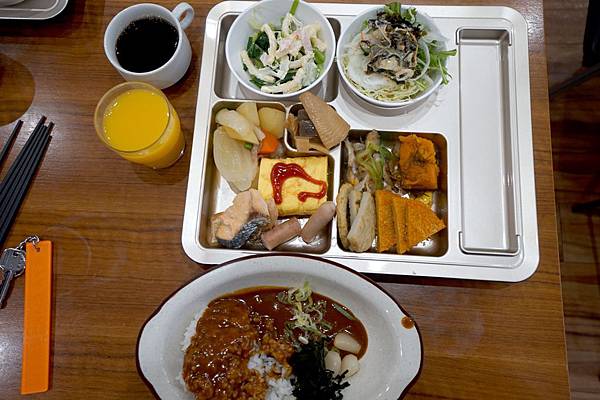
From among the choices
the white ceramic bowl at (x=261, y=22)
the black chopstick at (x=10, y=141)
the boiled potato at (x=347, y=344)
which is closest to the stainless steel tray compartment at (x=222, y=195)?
the white ceramic bowl at (x=261, y=22)

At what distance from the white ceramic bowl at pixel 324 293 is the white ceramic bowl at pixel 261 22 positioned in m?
0.74

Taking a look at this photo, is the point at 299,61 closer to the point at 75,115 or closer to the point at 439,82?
the point at 439,82

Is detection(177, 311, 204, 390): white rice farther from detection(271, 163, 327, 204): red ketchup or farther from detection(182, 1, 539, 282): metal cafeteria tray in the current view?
detection(271, 163, 327, 204): red ketchup

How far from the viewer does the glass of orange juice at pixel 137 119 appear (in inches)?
69.0

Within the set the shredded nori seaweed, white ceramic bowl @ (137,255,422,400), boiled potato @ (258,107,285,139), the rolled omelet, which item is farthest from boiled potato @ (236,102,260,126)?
the shredded nori seaweed

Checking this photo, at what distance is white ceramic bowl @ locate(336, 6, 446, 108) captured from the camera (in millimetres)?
1815

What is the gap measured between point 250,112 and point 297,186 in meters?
0.37

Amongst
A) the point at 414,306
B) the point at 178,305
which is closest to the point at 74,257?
the point at 178,305

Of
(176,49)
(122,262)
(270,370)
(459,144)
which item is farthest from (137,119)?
(459,144)

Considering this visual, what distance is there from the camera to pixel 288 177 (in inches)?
72.8

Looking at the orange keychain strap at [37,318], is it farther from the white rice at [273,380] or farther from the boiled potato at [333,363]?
the boiled potato at [333,363]

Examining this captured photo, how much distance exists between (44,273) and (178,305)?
2.19 feet

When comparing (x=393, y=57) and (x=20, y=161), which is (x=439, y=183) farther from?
(x=20, y=161)

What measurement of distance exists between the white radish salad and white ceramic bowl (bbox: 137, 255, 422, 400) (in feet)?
2.49
